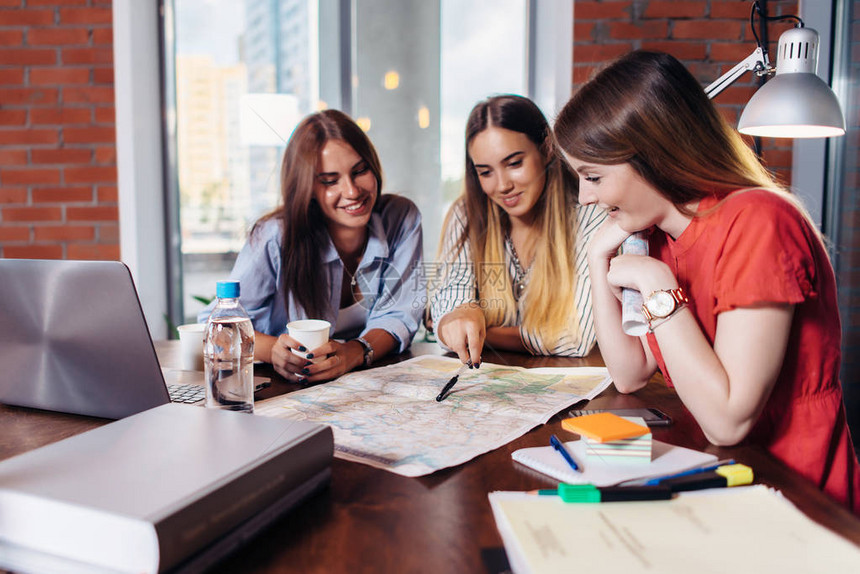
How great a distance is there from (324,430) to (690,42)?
7.65ft

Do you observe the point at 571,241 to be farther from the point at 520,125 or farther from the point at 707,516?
the point at 707,516

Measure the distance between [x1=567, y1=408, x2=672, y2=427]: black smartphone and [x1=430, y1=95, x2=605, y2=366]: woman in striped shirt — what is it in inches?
24.0

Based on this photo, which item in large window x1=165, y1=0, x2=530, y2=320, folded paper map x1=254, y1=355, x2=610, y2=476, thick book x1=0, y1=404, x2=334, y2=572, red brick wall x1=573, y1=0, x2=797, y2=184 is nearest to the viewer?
thick book x1=0, y1=404, x2=334, y2=572

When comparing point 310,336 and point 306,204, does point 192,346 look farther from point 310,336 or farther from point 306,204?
point 306,204

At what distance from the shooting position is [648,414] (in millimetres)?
871

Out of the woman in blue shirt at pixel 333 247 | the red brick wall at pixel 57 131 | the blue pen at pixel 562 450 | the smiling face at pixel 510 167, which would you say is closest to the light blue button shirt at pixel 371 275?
the woman in blue shirt at pixel 333 247

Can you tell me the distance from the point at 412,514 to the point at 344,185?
1.19 meters

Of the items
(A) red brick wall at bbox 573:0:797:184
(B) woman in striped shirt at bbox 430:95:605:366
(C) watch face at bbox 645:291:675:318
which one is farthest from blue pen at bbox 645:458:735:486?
(A) red brick wall at bbox 573:0:797:184

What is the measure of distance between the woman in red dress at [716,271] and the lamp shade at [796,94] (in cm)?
31

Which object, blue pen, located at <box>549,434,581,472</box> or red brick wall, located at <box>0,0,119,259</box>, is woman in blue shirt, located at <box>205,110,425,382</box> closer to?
blue pen, located at <box>549,434,581,472</box>

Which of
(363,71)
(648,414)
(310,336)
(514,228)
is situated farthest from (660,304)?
(363,71)

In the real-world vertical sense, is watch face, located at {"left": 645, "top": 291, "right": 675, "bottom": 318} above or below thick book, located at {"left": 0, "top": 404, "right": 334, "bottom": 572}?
above

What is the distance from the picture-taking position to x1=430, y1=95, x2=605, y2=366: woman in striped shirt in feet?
5.23

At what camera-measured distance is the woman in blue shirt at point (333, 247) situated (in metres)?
1.63
